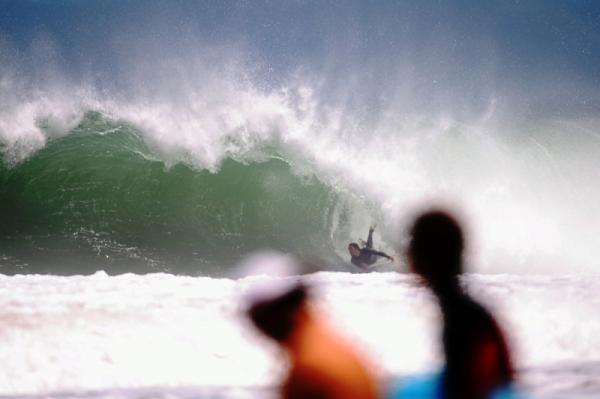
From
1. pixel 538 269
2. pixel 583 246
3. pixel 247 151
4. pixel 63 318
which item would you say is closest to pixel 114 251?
pixel 247 151

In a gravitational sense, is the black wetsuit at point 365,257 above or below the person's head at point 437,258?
above

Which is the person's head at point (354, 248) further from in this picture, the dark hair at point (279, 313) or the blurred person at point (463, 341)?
the dark hair at point (279, 313)

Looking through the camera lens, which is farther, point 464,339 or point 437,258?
point 437,258

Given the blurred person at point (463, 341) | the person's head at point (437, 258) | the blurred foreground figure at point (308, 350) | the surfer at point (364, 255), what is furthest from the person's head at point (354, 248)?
the blurred foreground figure at point (308, 350)

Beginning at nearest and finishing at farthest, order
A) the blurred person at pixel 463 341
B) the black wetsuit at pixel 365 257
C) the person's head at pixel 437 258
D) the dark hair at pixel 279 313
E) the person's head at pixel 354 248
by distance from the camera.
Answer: the blurred person at pixel 463 341
the dark hair at pixel 279 313
the person's head at pixel 437 258
the black wetsuit at pixel 365 257
the person's head at pixel 354 248

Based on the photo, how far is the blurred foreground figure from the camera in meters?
1.95

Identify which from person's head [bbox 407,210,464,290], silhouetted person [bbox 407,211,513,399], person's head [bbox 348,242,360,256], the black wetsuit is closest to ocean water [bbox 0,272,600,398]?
silhouetted person [bbox 407,211,513,399]

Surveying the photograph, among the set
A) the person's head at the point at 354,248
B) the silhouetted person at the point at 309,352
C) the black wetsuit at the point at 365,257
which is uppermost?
the person's head at the point at 354,248

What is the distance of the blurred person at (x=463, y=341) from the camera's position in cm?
186

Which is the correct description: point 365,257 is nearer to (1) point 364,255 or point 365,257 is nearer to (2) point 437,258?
(1) point 364,255

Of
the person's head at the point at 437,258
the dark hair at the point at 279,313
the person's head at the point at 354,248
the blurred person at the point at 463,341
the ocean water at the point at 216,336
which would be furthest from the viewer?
the person's head at the point at 354,248

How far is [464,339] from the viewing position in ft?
7.82

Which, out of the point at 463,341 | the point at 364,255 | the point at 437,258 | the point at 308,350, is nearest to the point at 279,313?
the point at 308,350

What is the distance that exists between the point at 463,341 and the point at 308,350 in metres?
0.94
